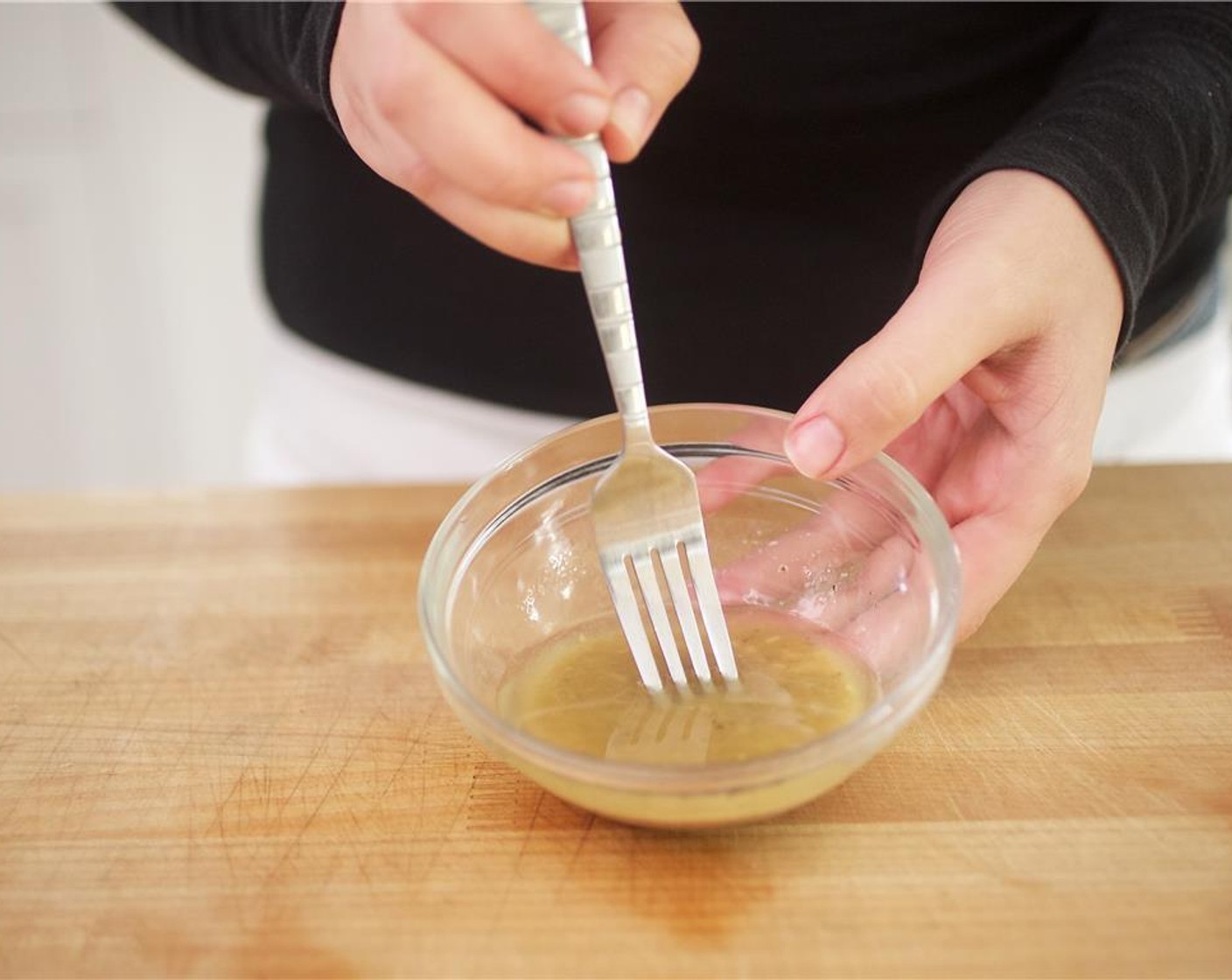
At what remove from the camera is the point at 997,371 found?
3.00 feet

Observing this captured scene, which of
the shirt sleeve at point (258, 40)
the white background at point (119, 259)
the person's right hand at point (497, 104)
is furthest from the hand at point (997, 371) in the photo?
the white background at point (119, 259)

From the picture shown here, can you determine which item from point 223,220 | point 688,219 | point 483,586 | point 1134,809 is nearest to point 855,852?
point 1134,809

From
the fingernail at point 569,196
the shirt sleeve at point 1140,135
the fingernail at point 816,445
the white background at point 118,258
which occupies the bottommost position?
the white background at point 118,258

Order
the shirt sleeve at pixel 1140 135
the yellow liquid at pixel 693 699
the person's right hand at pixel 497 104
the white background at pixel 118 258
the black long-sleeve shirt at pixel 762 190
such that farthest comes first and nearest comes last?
1. the white background at pixel 118 258
2. the black long-sleeve shirt at pixel 762 190
3. the shirt sleeve at pixel 1140 135
4. the yellow liquid at pixel 693 699
5. the person's right hand at pixel 497 104

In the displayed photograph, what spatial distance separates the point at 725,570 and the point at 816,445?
0.17 metres

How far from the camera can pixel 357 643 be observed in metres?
1.01

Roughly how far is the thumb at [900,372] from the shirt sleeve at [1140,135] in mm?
143

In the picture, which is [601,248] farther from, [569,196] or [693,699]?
[693,699]

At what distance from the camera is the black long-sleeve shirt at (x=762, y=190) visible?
1.02 meters

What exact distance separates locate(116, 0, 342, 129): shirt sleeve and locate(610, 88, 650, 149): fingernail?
21cm

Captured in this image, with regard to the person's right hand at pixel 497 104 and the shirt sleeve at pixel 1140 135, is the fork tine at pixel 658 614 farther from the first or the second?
the shirt sleeve at pixel 1140 135

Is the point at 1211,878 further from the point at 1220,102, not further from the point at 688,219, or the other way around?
the point at 688,219

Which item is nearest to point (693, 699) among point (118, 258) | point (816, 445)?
point (816, 445)

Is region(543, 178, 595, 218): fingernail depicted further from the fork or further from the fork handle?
the fork
